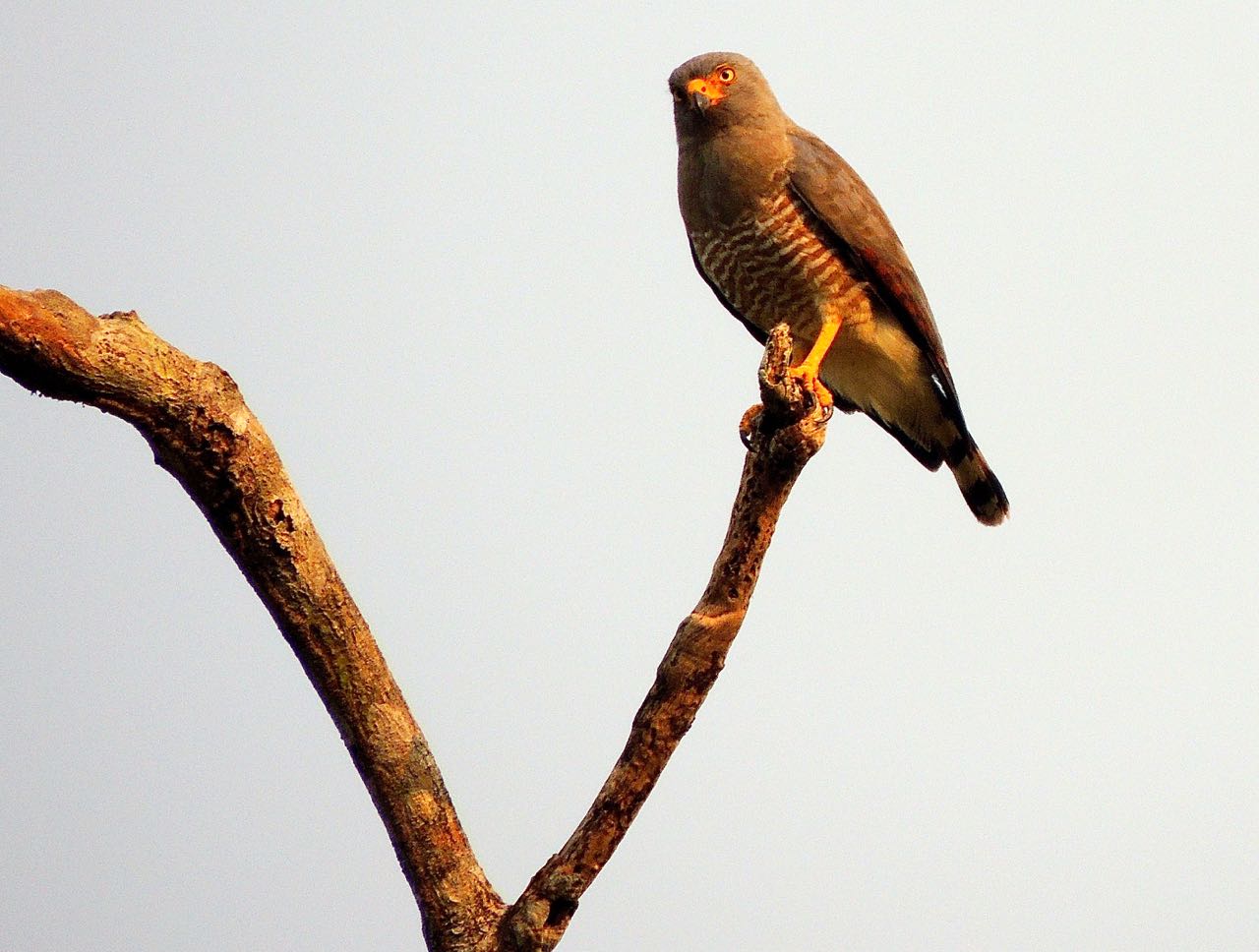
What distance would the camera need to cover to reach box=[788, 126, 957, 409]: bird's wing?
5867 millimetres

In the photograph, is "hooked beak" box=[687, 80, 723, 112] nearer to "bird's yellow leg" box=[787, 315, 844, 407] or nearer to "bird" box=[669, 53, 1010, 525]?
"bird" box=[669, 53, 1010, 525]

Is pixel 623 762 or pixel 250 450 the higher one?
pixel 250 450

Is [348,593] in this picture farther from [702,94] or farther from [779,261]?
[702,94]

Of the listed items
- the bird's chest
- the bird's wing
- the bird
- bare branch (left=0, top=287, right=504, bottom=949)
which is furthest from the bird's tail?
bare branch (left=0, top=287, right=504, bottom=949)

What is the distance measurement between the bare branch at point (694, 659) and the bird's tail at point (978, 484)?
248 cm

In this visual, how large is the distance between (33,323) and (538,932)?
7.03 ft

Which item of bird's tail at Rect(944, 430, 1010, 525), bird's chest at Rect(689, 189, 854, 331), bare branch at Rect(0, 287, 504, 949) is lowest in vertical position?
bare branch at Rect(0, 287, 504, 949)

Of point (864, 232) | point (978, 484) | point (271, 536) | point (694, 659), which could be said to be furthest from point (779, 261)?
point (271, 536)

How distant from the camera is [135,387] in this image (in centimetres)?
331

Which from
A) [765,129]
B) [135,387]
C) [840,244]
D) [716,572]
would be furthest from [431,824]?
[765,129]

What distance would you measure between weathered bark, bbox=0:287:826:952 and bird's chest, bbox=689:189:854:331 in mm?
1554

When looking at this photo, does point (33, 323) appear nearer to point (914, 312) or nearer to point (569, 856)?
point (569, 856)

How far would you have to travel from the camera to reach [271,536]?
3.59m

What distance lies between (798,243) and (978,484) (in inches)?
63.7
